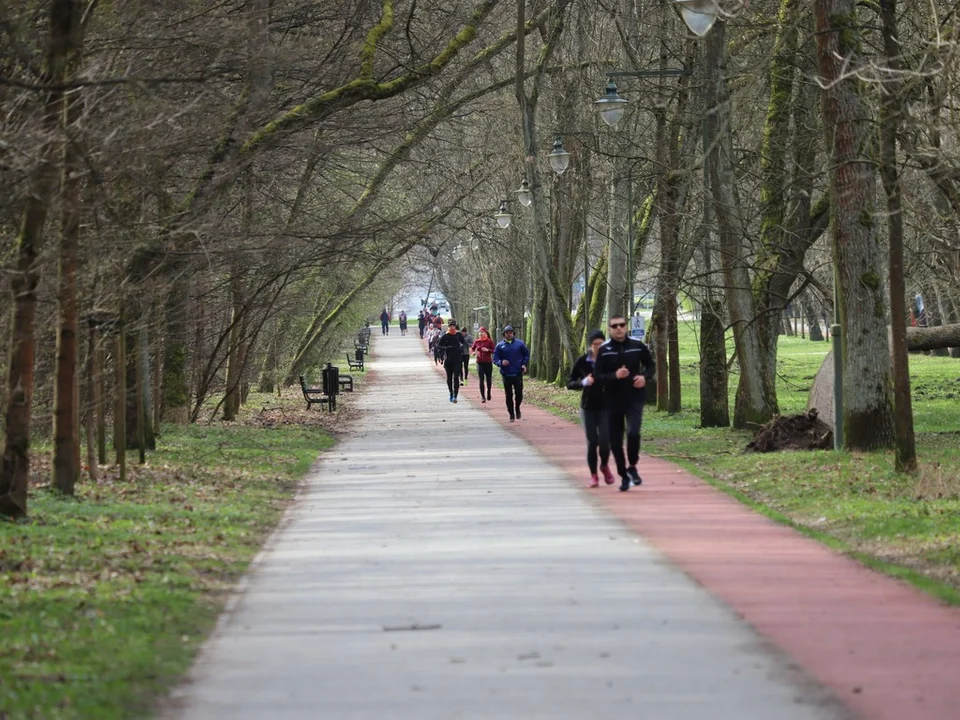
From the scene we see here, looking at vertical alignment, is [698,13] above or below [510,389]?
above

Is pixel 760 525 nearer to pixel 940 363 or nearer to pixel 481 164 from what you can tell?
pixel 481 164

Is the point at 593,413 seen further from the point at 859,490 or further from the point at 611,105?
the point at 611,105

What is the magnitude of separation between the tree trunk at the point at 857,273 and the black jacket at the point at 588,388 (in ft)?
14.0

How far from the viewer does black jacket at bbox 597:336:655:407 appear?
53.4 ft

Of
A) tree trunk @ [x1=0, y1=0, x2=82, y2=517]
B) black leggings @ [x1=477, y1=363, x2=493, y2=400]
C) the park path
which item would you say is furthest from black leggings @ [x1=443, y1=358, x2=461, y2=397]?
tree trunk @ [x1=0, y1=0, x2=82, y2=517]

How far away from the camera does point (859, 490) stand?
15672mm

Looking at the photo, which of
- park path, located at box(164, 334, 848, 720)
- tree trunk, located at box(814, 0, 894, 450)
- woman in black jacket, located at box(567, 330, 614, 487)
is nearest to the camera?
park path, located at box(164, 334, 848, 720)

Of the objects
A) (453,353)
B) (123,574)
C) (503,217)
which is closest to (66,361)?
(123,574)

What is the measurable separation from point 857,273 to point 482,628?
12101 millimetres

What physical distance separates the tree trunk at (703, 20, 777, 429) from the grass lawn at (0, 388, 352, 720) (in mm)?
7458

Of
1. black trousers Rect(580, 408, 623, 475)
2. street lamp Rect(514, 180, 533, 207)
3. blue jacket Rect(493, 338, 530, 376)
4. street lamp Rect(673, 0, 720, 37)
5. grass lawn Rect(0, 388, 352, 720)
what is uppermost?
street lamp Rect(514, 180, 533, 207)

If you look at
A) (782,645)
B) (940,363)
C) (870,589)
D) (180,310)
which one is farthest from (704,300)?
(940,363)

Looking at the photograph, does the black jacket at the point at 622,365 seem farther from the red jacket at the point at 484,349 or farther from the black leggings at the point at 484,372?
the black leggings at the point at 484,372

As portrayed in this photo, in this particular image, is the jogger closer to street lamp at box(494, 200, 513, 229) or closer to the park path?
the park path
